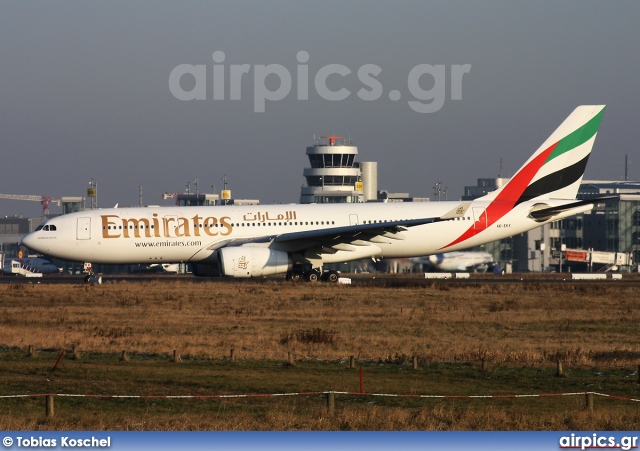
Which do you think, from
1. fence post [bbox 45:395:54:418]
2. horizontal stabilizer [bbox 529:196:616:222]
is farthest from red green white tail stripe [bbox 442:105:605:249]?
fence post [bbox 45:395:54:418]

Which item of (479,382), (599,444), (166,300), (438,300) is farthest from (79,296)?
(599,444)

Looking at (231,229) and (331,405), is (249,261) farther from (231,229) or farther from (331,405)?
(331,405)

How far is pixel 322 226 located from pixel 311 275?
8.25 ft

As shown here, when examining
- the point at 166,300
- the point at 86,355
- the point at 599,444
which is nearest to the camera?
the point at 599,444

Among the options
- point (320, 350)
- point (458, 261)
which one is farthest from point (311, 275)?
point (458, 261)

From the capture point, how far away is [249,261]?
44.3 meters

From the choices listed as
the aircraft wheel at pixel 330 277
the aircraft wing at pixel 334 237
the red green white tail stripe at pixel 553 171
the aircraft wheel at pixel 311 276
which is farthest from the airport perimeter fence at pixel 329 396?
the red green white tail stripe at pixel 553 171

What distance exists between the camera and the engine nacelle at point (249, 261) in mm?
44188

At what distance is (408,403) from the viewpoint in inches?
647

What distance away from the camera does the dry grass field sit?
14982 mm

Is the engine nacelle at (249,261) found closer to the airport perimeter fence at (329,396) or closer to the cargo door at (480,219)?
the cargo door at (480,219)

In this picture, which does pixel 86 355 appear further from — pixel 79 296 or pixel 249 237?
pixel 249 237

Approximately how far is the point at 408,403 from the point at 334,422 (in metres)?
2.28

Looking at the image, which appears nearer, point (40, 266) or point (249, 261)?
point (249, 261)
